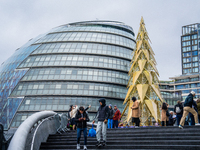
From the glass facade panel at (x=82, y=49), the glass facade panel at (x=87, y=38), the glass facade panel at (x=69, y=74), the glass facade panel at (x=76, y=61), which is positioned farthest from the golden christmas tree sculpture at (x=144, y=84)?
the glass facade panel at (x=87, y=38)

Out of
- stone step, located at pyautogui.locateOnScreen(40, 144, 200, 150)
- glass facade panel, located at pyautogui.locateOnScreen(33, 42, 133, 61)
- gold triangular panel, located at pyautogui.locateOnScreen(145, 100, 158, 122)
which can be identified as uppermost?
glass facade panel, located at pyautogui.locateOnScreen(33, 42, 133, 61)

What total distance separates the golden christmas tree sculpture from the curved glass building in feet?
35.4

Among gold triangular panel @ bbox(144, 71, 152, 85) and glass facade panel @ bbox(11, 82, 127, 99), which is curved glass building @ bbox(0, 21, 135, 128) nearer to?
glass facade panel @ bbox(11, 82, 127, 99)

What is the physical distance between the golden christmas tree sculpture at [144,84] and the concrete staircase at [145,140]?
13097 millimetres

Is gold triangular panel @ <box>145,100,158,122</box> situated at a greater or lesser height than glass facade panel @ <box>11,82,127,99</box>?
lesser

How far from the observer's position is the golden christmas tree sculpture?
26.3 meters

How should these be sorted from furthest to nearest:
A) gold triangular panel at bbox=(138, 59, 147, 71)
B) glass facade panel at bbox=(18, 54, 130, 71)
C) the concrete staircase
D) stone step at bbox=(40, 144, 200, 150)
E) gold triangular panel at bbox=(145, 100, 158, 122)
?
glass facade panel at bbox=(18, 54, 130, 71)
gold triangular panel at bbox=(138, 59, 147, 71)
gold triangular panel at bbox=(145, 100, 158, 122)
the concrete staircase
stone step at bbox=(40, 144, 200, 150)

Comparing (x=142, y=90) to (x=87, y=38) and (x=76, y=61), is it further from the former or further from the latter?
(x=87, y=38)

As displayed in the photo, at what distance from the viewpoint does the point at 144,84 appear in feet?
89.5

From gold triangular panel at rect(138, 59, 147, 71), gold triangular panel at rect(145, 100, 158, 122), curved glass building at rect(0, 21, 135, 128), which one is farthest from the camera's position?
curved glass building at rect(0, 21, 135, 128)

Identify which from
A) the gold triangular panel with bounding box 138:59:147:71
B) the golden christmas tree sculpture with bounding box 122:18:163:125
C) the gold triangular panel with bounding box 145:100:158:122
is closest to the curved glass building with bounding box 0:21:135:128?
the golden christmas tree sculpture with bounding box 122:18:163:125

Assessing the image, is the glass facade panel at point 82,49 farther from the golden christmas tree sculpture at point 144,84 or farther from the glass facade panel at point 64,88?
the golden christmas tree sculpture at point 144,84

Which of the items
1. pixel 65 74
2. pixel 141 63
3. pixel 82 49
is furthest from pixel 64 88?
pixel 141 63

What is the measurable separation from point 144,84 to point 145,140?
16.5m
